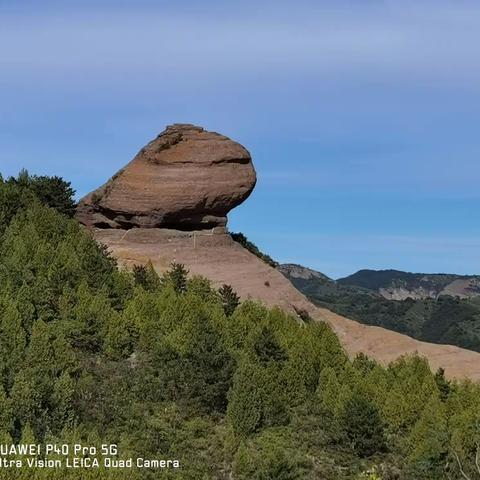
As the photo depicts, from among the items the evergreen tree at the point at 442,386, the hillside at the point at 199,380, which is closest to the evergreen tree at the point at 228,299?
the hillside at the point at 199,380

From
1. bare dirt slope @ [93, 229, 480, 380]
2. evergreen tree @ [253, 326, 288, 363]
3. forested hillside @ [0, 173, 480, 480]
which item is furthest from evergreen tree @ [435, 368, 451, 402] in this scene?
evergreen tree @ [253, 326, 288, 363]

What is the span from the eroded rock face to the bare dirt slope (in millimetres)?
908

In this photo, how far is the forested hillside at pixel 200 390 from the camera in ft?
90.2

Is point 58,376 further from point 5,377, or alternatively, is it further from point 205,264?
point 205,264

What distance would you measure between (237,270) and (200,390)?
61.1 ft

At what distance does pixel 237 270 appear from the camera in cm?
4978

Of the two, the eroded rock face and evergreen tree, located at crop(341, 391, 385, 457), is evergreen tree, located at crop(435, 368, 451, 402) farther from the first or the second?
the eroded rock face

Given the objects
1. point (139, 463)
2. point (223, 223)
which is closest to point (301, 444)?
point (139, 463)

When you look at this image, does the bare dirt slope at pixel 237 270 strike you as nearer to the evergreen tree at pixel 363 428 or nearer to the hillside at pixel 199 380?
the hillside at pixel 199 380

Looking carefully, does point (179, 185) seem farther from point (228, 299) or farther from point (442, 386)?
point (442, 386)

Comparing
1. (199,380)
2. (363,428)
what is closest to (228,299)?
(199,380)

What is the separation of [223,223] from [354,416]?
23605 millimetres

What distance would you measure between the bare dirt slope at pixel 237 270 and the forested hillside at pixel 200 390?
4629 mm

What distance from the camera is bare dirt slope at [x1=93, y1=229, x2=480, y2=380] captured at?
4688cm
